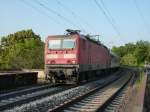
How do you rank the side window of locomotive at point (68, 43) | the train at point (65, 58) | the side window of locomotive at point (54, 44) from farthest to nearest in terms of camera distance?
1. the side window of locomotive at point (54, 44)
2. the side window of locomotive at point (68, 43)
3. the train at point (65, 58)

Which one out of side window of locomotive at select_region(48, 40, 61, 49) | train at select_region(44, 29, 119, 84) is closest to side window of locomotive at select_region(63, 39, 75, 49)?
train at select_region(44, 29, 119, 84)

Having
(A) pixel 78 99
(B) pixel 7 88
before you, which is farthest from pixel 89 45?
(A) pixel 78 99

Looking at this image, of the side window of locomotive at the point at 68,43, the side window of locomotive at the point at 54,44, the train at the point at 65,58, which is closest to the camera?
the train at the point at 65,58

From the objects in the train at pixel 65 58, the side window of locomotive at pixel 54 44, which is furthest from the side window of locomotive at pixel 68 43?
the side window of locomotive at pixel 54 44

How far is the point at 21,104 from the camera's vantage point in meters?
13.8

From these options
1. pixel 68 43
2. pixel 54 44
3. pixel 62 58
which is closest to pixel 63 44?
pixel 68 43

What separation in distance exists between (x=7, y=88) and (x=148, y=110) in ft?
30.4

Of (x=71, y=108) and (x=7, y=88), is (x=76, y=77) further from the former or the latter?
(x=71, y=108)

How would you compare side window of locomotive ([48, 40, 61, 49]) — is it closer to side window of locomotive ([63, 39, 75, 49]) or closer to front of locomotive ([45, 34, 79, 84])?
front of locomotive ([45, 34, 79, 84])

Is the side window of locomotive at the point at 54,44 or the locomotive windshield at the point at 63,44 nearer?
the locomotive windshield at the point at 63,44

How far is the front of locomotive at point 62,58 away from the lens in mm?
23016

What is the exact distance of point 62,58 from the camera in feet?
76.2

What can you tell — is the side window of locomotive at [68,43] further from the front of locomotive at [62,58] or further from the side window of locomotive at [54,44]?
the side window of locomotive at [54,44]

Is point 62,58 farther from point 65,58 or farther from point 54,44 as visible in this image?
point 54,44
